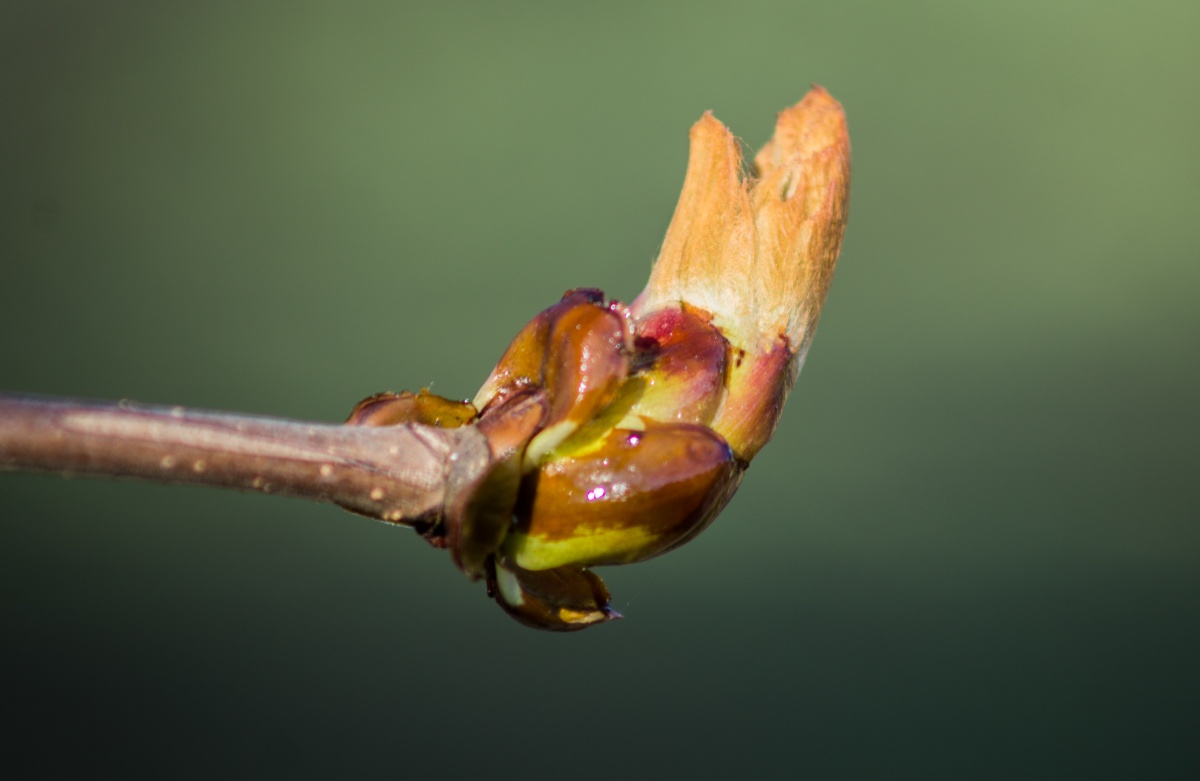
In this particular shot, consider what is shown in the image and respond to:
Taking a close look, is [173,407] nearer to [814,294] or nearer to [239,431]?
[239,431]

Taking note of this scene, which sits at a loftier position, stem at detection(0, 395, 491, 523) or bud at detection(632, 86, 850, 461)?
bud at detection(632, 86, 850, 461)

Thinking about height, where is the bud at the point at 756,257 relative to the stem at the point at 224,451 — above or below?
above

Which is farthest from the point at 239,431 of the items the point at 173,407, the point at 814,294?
the point at 814,294
